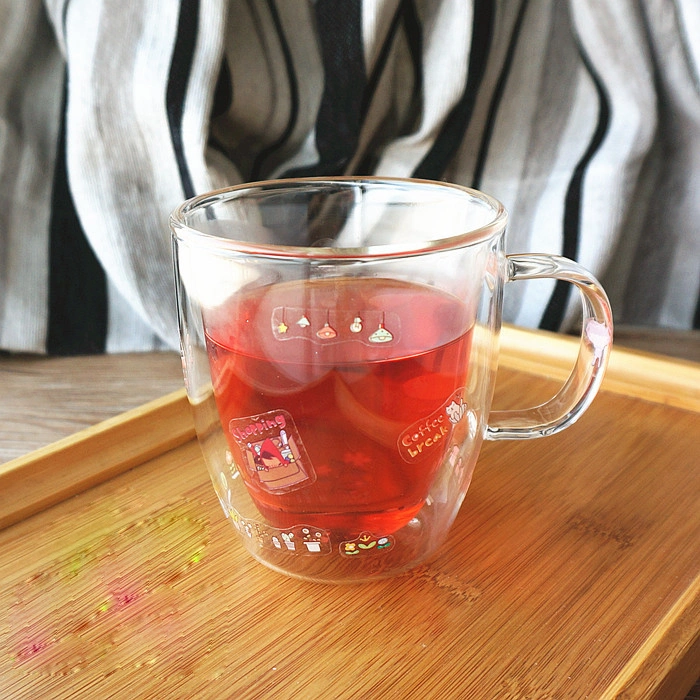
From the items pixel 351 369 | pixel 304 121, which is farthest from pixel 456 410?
pixel 304 121

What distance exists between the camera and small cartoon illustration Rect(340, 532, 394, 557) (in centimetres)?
41

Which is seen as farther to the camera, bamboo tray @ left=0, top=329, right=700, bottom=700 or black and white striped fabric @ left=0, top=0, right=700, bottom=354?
black and white striped fabric @ left=0, top=0, right=700, bottom=354

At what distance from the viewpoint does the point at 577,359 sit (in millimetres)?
447

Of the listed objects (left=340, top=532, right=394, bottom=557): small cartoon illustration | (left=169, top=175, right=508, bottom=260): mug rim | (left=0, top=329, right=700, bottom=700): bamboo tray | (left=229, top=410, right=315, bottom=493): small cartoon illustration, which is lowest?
(left=0, top=329, right=700, bottom=700): bamboo tray

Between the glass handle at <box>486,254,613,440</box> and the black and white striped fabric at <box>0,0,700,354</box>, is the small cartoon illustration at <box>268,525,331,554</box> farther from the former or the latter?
the black and white striped fabric at <box>0,0,700,354</box>

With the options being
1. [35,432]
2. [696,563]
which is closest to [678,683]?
[696,563]

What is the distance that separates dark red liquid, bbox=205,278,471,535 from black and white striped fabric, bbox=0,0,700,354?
1.14ft

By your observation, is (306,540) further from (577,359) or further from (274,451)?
(577,359)

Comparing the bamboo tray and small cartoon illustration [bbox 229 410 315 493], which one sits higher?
small cartoon illustration [bbox 229 410 315 493]

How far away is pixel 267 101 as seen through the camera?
29.3 inches

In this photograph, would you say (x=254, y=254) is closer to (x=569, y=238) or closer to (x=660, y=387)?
(x=660, y=387)

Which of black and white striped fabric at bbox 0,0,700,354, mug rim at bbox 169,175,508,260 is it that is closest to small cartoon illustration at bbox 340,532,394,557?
mug rim at bbox 169,175,508,260

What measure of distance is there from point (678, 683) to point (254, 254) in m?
0.27

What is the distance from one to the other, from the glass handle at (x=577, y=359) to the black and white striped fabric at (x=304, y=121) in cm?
37
